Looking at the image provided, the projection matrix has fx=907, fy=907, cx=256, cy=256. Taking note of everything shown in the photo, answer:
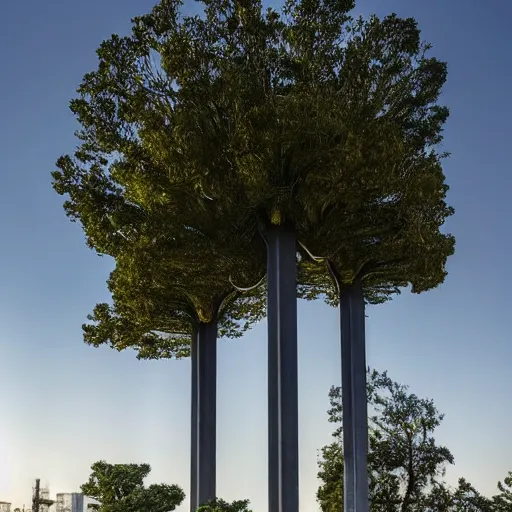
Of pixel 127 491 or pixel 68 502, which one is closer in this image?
pixel 127 491

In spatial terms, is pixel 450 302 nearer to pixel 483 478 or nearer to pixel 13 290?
pixel 483 478

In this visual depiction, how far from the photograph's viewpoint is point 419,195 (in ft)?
46.3

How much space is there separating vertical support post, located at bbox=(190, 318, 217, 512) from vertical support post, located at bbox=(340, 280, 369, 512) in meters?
3.24

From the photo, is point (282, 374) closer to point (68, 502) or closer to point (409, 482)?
point (409, 482)

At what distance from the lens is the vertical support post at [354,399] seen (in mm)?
14359

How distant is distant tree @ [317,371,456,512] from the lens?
62.7ft

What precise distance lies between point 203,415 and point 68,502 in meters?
6.07

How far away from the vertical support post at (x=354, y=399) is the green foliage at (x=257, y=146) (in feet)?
1.80

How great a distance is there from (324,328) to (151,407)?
484 centimetres

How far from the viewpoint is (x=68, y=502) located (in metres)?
21.4

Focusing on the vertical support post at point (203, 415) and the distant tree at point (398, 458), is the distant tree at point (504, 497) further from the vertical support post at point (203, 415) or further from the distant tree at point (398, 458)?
the vertical support post at point (203, 415)

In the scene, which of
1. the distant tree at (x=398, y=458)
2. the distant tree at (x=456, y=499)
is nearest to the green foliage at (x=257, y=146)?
the distant tree at (x=398, y=458)

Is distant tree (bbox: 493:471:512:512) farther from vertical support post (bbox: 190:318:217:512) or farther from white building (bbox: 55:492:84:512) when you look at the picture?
white building (bbox: 55:492:84:512)

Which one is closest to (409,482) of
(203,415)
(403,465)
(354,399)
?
(403,465)
